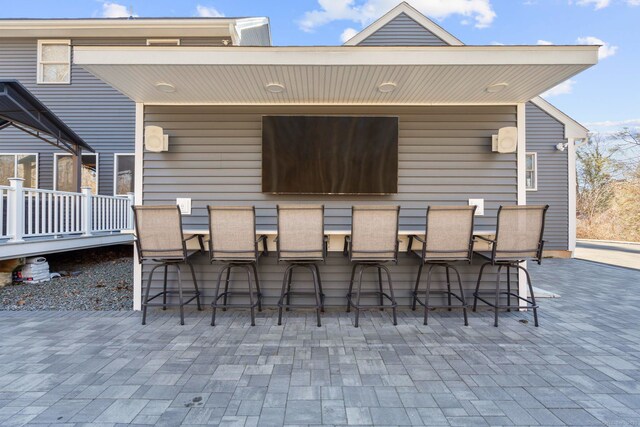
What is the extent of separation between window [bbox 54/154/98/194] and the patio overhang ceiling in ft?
17.3

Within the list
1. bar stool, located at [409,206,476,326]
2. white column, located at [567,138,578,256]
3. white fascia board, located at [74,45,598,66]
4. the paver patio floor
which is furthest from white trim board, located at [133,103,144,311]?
white column, located at [567,138,578,256]

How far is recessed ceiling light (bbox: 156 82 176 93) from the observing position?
2951mm

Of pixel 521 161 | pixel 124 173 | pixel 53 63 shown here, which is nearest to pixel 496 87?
pixel 521 161

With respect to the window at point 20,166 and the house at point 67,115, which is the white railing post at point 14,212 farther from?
the window at point 20,166

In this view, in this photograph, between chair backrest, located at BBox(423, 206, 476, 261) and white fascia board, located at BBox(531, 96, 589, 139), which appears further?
white fascia board, located at BBox(531, 96, 589, 139)

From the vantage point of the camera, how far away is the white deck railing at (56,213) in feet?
13.8

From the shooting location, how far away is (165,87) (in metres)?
3.02

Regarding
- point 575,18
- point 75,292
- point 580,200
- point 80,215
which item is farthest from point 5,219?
point 580,200

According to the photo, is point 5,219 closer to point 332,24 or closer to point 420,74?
point 420,74

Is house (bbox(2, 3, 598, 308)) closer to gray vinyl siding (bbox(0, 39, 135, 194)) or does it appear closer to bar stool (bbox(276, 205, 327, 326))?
bar stool (bbox(276, 205, 327, 326))

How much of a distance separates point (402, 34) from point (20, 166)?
29.8 ft

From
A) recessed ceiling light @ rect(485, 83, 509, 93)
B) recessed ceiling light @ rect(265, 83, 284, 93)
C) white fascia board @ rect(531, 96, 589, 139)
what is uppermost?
white fascia board @ rect(531, 96, 589, 139)

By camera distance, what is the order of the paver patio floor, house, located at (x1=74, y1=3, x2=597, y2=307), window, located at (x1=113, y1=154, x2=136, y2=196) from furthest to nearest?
window, located at (x1=113, y1=154, x2=136, y2=196)
house, located at (x1=74, y1=3, x2=597, y2=307)
the paver patio floor

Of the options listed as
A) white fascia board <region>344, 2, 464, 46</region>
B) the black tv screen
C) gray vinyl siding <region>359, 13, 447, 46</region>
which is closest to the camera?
the black tv screen
